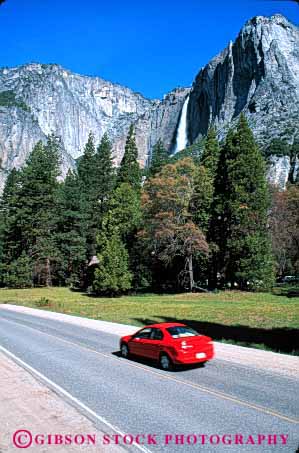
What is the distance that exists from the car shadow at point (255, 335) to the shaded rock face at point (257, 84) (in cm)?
9839

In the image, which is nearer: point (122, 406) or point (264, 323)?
point (122, 406)

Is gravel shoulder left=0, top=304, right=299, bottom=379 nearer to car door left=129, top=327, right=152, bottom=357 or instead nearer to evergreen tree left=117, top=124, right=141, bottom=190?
car door left=129, top=327, right=152, bottom=357

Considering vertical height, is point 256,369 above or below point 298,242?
below

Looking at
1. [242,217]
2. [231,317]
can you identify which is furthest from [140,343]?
[242,217]

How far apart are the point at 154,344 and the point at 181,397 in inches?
156

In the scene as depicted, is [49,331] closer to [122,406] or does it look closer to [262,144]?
[122,406]

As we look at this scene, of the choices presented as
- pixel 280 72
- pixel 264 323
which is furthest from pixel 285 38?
pixel 264 323

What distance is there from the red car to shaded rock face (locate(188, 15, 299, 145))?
106m

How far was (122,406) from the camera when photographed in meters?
8.96

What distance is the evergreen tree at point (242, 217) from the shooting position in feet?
137

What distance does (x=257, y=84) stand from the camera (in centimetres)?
14475

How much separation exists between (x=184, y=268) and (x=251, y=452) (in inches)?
1610

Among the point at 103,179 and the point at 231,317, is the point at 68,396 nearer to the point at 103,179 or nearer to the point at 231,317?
the point at 231,317

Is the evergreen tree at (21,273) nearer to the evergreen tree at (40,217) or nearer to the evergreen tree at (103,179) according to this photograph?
the evergreen tree at (40,217)
